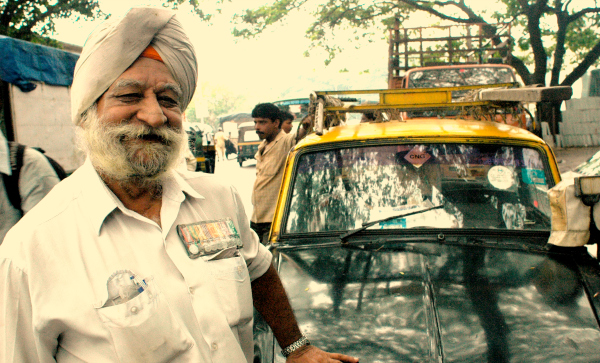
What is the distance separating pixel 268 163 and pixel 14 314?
12.0 ft

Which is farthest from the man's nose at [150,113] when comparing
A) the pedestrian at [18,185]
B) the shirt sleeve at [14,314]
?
the pedestrian at [18,185]

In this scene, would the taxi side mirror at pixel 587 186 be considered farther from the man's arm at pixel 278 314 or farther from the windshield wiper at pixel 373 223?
the man's arm at pixel 278 314

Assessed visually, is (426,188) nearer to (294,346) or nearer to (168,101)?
(294,346)

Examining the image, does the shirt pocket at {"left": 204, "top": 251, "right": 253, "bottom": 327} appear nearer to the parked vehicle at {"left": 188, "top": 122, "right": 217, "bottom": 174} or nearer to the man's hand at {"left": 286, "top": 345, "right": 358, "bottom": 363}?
the man's hand at {"left": 286, "top": 345, "right": 358, "bottom": 363}

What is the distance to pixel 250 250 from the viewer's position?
1742mm

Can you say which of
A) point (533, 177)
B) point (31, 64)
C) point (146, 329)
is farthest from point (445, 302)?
point (31, 64)

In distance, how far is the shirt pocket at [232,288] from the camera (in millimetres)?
1442

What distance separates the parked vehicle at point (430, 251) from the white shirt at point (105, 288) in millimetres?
574

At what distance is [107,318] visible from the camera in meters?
1.25

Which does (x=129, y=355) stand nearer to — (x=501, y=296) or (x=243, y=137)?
(x=501, y=296)

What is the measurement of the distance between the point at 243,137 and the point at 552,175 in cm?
2058

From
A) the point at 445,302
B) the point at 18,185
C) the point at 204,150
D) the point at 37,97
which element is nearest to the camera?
the point at 445,302

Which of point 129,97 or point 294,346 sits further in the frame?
point 294,346

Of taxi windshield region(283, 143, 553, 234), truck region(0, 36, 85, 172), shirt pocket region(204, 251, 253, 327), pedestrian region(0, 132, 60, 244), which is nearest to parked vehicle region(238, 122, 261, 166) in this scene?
truck region(0, 36, 85, 172)
